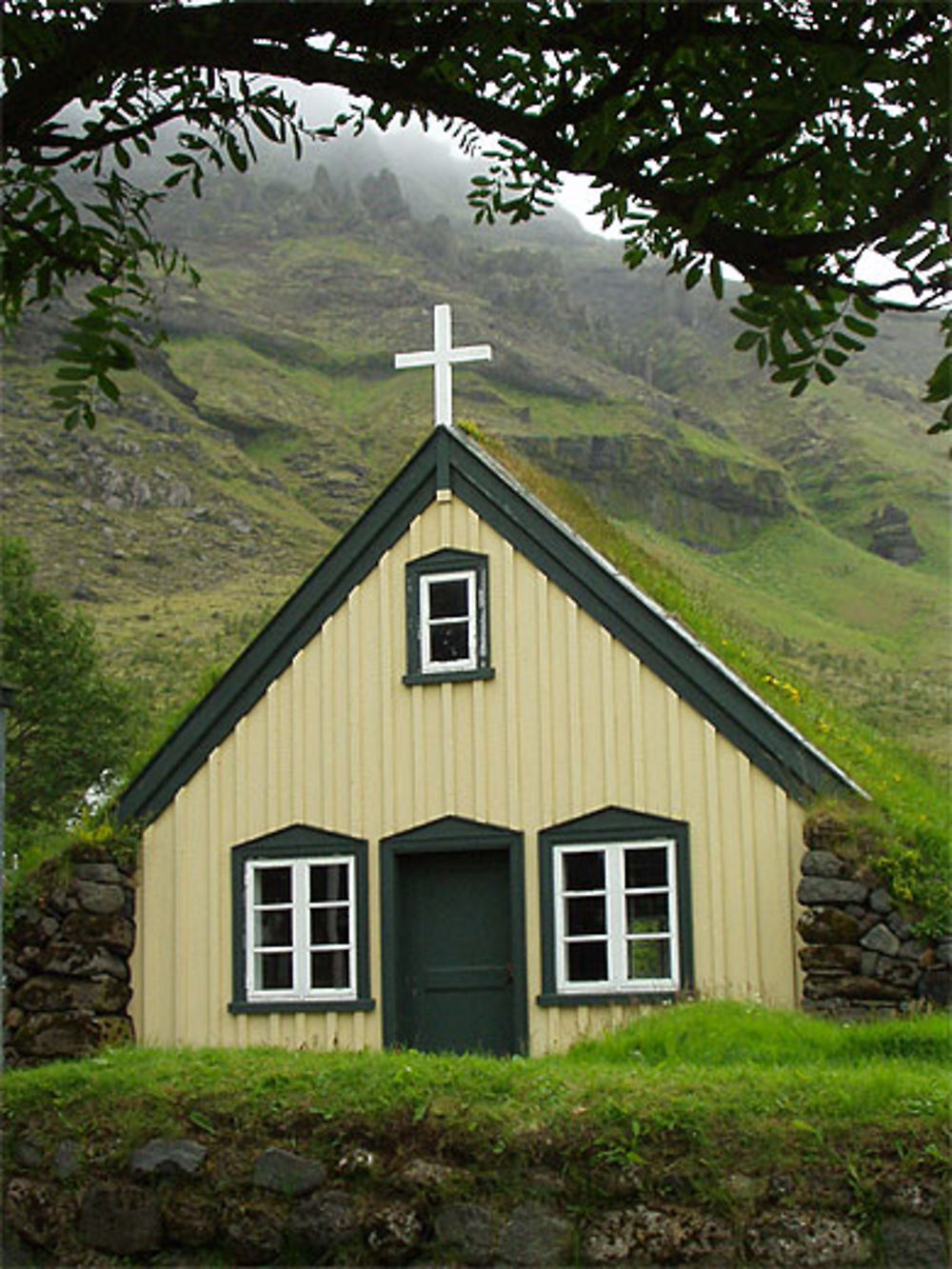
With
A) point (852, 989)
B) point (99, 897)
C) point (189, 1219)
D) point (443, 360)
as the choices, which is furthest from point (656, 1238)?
point (443, 360)

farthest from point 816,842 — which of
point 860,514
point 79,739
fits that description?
point 860,514

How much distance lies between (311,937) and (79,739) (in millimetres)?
29408

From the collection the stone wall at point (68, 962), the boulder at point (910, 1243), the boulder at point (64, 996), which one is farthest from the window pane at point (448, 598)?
the boulder at point (910, 1243)

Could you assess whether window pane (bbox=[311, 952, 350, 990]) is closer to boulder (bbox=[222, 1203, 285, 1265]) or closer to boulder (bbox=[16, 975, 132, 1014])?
boulder (bbox=[16, 975, 132, 1014])

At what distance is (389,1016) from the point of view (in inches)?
586

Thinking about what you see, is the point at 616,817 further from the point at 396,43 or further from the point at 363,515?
the point at 396,43

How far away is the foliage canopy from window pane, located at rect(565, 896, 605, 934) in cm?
2890

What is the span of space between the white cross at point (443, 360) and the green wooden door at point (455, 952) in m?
4.05

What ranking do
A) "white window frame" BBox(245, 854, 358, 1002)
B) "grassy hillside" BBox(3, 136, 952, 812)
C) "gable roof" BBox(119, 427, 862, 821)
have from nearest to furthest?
"gable roof" BBox(119, 427, 862, 821) → "white window frame" BBox(245, 854, 358, 1002) → "grassy hillside" BBox(3, 136, 952, 812)

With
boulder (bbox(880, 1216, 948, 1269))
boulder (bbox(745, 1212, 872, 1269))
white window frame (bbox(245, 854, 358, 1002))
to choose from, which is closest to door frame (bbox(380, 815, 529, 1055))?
white window frame (bbox(245, 854, 358, 1002))

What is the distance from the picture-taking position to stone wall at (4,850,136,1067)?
1498cm

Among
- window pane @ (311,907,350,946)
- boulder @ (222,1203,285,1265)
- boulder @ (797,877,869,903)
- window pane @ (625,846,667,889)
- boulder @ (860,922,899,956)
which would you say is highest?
window pane @ (625,846,667,889)

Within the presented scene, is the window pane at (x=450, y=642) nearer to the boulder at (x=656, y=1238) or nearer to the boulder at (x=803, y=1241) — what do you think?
the boulder at (x=656, y=1238)

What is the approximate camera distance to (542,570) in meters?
15.1
